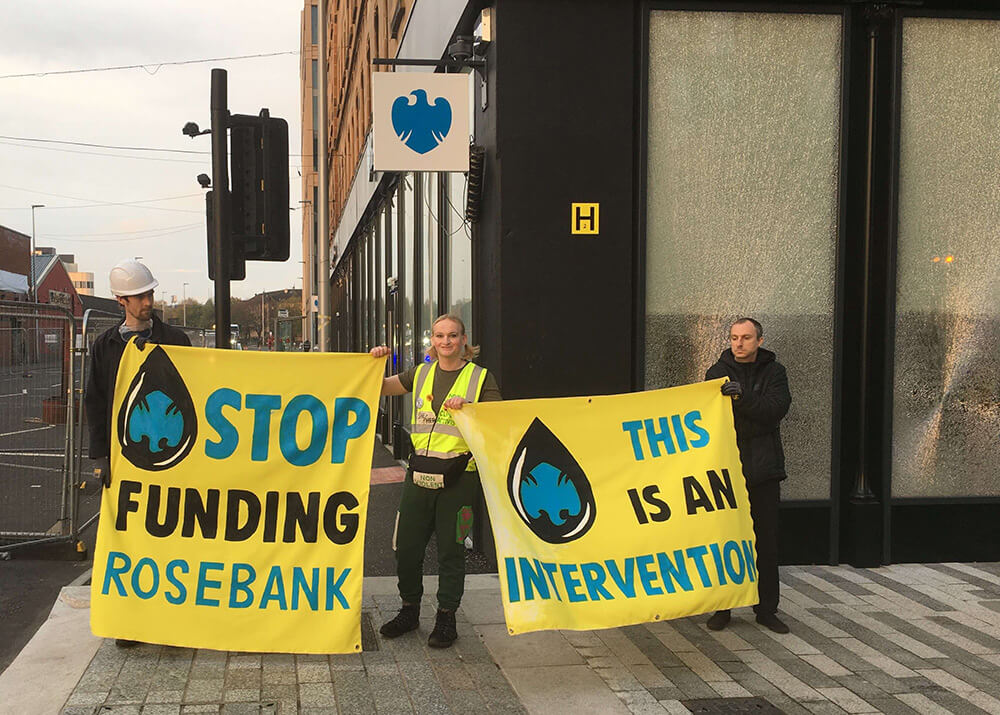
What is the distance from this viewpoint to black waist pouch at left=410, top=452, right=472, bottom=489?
17.5 feet

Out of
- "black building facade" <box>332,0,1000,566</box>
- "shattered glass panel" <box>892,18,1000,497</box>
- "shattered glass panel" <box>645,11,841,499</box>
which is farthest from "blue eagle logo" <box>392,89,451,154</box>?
"shattered glass panel" <box>892,18,1000,497</box>

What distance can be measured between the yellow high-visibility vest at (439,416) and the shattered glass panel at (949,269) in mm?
3739

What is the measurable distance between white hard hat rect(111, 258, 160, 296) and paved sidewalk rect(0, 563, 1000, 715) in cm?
192

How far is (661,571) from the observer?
5.15 m

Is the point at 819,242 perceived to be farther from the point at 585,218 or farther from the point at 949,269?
the point at 585,218

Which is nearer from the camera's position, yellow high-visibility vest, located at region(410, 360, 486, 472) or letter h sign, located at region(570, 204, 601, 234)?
yellow high-visibility vest, located at region(410, 360, 486, 472)

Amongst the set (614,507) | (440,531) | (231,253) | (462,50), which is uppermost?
(462,50)

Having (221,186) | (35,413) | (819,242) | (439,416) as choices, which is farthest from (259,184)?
(819,242)

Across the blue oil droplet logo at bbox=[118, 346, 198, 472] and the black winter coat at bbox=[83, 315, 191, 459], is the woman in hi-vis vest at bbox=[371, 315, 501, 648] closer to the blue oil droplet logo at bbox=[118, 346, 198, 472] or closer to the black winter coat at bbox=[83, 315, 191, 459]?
the blue oil droplet logo at bbox=[118, 346, 198, 472]

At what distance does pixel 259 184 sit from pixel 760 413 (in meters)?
3.19

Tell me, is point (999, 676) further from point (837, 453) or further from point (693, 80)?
point (693, 80)

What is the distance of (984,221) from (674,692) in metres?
4.77

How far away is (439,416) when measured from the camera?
5363 mm

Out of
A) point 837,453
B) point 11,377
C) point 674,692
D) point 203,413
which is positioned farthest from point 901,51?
point 11,377
